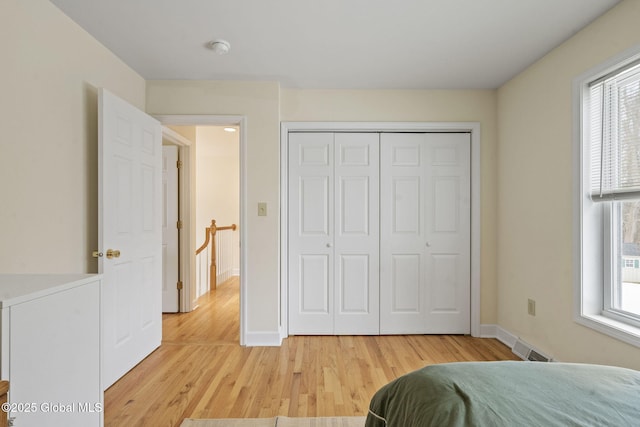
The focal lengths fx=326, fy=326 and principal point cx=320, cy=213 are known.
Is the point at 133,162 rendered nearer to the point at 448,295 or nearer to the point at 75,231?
the point at 75,231

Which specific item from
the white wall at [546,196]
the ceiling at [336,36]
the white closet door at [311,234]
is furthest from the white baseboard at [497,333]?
the ceiling at [336,36]

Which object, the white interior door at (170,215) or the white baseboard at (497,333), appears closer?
the white baseboard at (497,333)

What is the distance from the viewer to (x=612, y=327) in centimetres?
189

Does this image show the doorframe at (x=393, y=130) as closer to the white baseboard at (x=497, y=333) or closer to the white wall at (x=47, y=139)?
the white baseboard at (x=497, y=333)

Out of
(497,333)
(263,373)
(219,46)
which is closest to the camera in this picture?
(219,46)

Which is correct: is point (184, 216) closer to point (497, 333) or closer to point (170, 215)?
point (170, 215)

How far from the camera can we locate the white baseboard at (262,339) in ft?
9.53

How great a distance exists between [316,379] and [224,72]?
8.36 feet

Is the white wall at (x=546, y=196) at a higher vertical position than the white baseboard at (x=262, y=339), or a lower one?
higher

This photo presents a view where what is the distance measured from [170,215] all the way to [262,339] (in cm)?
192

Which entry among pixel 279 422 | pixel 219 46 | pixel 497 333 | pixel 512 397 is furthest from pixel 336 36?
pixel 497 333

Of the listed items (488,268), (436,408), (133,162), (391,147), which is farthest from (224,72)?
(488,268)

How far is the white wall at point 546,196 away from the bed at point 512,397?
1125 mm

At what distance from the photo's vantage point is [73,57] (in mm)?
2043
